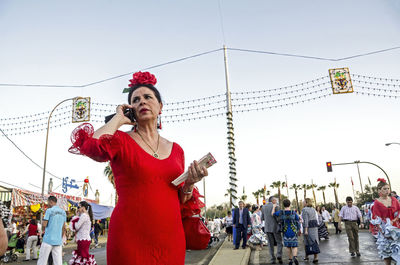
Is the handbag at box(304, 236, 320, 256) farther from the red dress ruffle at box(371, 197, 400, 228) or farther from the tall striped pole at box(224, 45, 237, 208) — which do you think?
the tall striped pole at box(224, 45, 237, 208)

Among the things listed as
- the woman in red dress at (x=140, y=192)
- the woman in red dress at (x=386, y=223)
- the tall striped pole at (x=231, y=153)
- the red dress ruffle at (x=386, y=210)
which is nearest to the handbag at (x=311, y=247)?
the woman in red dress at (x=386, y=223)

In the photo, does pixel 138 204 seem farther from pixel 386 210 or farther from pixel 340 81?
pixel 340 81

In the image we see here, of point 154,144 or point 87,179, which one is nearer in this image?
point 154,144

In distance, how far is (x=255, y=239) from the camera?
12773 millimetres

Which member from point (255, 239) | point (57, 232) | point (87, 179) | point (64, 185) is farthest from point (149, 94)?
point (87, 179)

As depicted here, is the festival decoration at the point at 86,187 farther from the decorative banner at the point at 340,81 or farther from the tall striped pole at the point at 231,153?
the decorative banner at the point at 340,81

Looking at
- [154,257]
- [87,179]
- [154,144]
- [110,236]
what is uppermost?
[87,179]

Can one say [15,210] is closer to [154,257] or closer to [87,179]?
[87,179]

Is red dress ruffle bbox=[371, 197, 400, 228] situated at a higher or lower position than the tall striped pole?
lower

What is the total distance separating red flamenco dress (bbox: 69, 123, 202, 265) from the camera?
1.64 m

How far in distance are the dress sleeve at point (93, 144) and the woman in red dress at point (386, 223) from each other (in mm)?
6244

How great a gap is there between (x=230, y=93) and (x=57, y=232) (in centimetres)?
829

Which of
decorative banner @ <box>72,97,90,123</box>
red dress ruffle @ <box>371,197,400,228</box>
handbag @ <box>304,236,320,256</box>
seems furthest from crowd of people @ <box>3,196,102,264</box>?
red dress ruffle @ <box>371,197,400,228</box>

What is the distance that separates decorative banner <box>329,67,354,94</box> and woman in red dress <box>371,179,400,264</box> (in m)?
5.59
